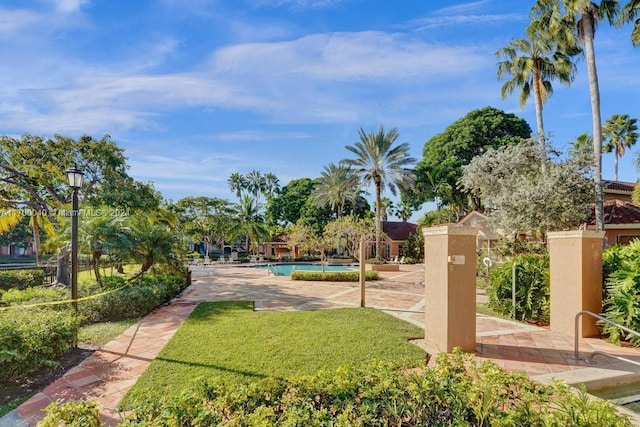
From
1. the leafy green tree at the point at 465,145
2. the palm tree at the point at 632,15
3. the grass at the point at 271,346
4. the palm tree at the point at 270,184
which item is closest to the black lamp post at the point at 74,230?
the grass at the point at 271,346

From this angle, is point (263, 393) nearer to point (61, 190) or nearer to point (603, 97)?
point (61, 190)

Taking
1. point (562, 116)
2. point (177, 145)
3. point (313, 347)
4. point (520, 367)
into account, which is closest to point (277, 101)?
point (177, 145)

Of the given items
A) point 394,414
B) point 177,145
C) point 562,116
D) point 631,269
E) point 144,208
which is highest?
point 562,116

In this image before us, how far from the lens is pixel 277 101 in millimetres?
13203

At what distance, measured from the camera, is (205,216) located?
128 ft

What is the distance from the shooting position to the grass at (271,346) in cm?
509

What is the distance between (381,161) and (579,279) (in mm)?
18578

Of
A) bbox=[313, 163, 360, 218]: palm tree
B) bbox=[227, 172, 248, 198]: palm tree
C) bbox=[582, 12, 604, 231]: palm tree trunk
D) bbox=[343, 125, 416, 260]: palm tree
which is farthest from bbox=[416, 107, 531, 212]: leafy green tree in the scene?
bbox=[227, 172, 248, 198]: palm tree

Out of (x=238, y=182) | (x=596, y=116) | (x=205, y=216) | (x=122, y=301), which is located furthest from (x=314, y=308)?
(x=238, y=182)

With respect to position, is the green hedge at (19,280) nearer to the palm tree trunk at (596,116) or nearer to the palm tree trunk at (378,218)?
the palm tree trunk at (378,218)

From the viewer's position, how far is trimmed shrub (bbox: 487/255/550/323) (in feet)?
27.9

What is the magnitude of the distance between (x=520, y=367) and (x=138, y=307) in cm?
931

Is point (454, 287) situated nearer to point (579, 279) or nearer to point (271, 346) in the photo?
point (579, 279)

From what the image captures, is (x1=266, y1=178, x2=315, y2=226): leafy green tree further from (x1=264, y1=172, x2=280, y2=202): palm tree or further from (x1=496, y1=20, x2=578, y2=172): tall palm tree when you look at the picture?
(x1=496, y1=20, x2=578, y2=172): tall palm tree
